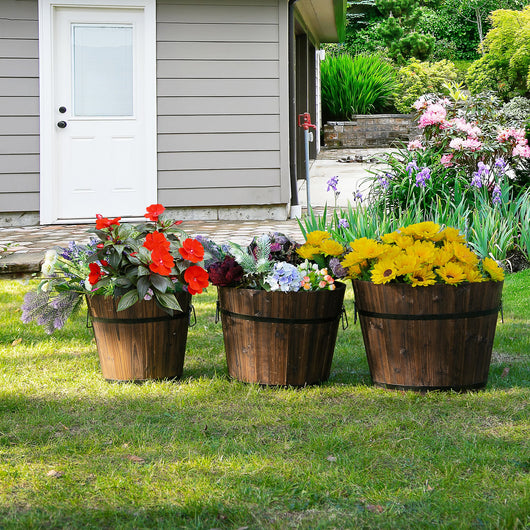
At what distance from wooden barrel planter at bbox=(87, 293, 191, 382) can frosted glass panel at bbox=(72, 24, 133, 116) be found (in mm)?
5082

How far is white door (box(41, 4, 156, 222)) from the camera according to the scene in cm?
788

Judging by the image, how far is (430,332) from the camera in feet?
9.82

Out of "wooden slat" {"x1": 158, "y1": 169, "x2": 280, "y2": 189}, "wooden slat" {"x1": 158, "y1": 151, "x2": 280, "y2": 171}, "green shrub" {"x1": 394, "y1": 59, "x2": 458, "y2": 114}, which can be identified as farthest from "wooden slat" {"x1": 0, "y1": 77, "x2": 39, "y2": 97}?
"green shrub" {"x1": 394, "y1": 59, "x2": 458, "y2": 114}

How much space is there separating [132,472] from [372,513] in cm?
73

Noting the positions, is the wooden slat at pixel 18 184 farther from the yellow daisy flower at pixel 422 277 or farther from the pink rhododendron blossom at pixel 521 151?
the yellow daisy flower at pixel 422 277

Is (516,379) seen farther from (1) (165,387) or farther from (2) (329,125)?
(2) (329,125)

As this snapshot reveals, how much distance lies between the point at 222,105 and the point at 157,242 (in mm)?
5219

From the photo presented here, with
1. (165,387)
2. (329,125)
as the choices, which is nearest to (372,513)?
(165,387)

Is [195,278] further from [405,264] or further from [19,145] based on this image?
[19,145]

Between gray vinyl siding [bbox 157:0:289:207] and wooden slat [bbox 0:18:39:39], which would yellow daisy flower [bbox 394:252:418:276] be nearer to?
gray vinyl siding [bbox 157:0:289:207]

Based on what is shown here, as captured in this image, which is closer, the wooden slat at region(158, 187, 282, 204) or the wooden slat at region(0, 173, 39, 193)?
the wooden slat at region(0, 173, 39, 193)

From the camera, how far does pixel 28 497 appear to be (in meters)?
2.17

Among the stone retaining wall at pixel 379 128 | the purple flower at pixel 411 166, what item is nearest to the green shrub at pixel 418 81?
the stone retaining wall at pixel 379 128

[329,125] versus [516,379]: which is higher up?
[329,125]
